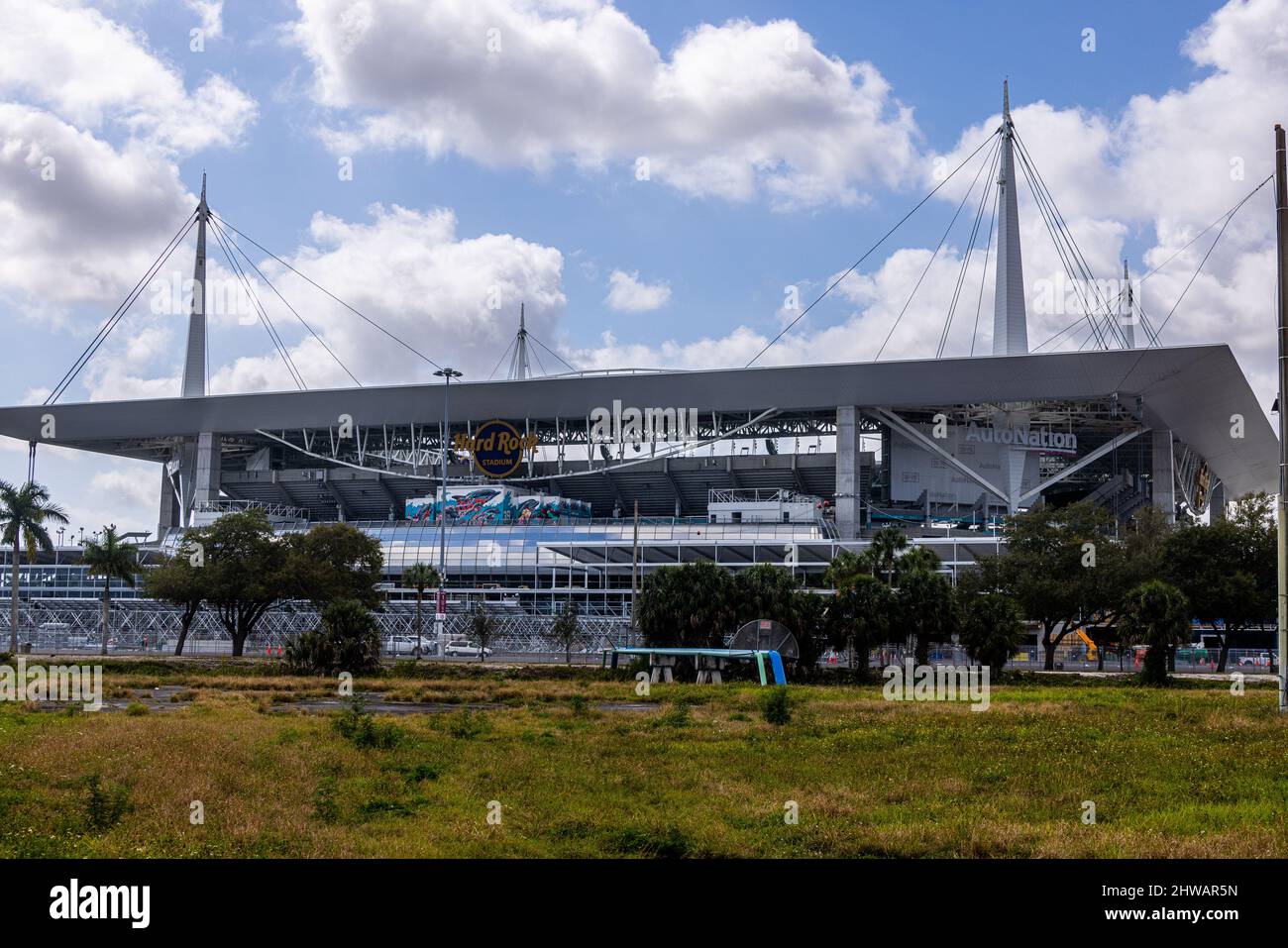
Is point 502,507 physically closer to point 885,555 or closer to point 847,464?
point 847,464

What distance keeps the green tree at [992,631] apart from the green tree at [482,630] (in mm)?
27364

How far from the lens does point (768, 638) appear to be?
46.8 m

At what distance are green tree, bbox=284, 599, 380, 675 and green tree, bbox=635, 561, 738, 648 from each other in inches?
458

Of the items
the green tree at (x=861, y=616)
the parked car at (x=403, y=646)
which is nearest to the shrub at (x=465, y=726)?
the green tree at (x=861, y=616)

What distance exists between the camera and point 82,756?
1981 cm

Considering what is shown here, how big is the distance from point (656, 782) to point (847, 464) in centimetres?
7883

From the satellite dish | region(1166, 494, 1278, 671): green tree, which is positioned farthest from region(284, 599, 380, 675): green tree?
region(1166, 494, 1278, 671): green tree

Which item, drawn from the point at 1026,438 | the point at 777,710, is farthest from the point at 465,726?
the point at 1026,438

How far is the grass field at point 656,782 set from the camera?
1362 cm

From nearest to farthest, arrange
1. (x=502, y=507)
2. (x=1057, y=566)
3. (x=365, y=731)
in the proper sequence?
(x=365, y=731)
(x=1057, y=566)
(x=502, y=507)

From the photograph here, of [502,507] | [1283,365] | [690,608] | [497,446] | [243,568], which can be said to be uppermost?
[497,446]
